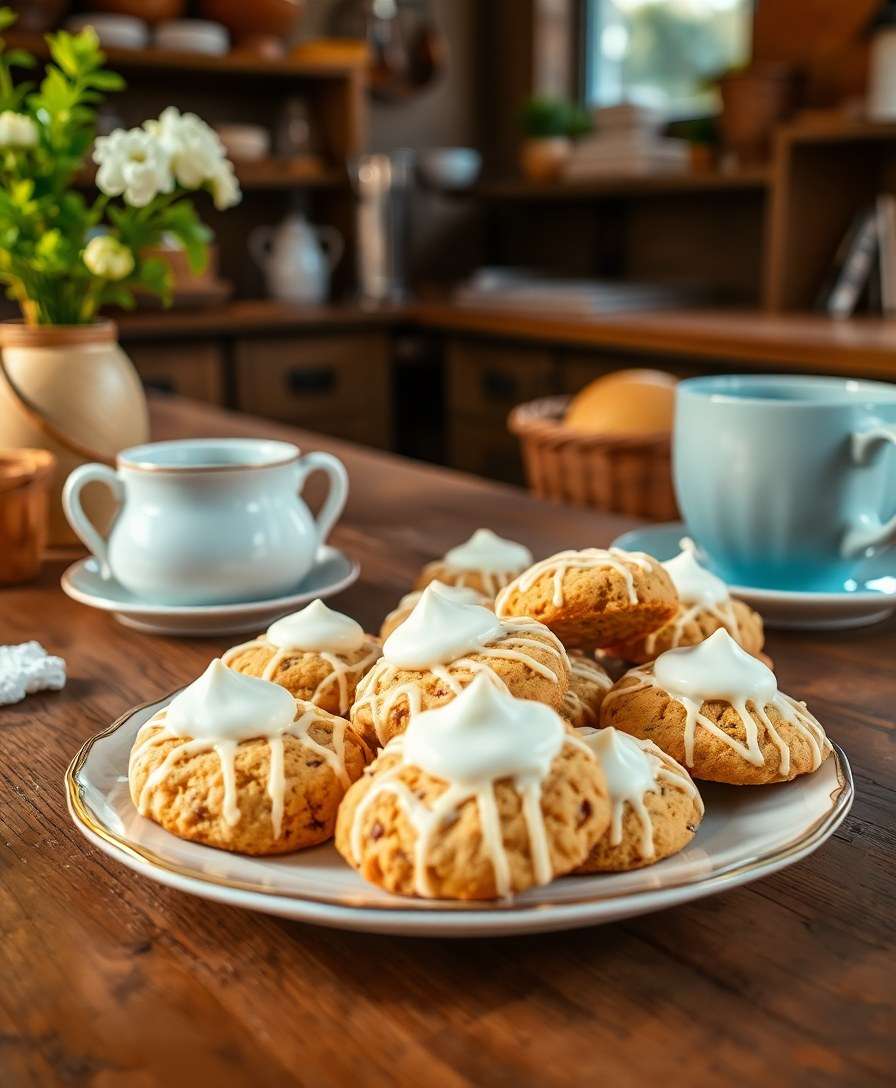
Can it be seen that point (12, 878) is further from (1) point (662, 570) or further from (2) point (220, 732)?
(1) point (662, 570)

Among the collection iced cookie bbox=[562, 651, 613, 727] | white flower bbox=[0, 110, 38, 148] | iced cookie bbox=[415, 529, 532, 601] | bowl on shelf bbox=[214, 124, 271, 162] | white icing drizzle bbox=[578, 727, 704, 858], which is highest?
bowl on shelf bbox=[214, 124, 271, 162]

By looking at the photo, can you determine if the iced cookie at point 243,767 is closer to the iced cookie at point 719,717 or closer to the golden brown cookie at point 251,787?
the golden brown cookie at point 251,787

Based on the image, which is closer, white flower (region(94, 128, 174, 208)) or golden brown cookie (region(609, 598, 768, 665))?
golden brown cookie (region(609, 598, 768, 665))

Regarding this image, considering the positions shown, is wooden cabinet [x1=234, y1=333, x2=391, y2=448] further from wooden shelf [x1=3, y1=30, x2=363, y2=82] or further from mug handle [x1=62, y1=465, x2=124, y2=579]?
mug handle [x1=62, y1=465, x2=124, y2=579]

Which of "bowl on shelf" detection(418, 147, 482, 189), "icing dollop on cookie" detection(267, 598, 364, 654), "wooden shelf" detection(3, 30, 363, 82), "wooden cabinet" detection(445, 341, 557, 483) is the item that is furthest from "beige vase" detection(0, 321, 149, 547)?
"bowl on shelf" detection(418, 147, 482, 189)

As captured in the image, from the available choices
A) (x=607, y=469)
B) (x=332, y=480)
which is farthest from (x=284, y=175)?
(x=332, y=480)

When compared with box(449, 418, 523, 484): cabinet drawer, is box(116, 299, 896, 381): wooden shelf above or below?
above
